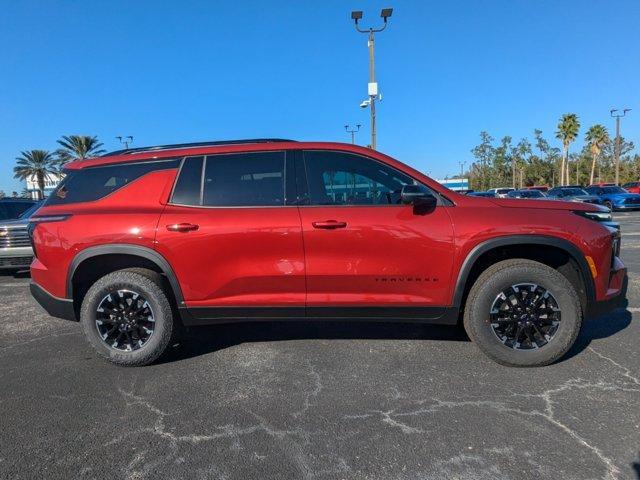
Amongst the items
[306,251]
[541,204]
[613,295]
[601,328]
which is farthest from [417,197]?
[601,328]

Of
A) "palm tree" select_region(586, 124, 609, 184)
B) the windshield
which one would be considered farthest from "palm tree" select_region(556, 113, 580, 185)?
the windshield

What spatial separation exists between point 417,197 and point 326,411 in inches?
69.0

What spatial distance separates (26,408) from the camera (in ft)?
10.7

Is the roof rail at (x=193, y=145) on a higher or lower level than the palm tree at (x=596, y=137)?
lower

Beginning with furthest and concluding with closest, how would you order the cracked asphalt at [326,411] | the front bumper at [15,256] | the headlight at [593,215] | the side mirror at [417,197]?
the front bumper at [15,256] < the headlight at [593,215] < the side mirror at [417,197] < the cracked asphalt at [326,411]

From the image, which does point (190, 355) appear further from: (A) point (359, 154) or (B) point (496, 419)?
(B) point (496, 419)

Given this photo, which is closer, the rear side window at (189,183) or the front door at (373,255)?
the front door at (373,255)

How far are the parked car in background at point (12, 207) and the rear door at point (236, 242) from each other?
8.27m

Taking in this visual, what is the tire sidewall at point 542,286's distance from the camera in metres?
3.61

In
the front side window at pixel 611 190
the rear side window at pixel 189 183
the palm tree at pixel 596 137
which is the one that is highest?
the palm tree at pixel 596 137

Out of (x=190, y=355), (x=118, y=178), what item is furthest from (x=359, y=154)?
(x=190, y=355)

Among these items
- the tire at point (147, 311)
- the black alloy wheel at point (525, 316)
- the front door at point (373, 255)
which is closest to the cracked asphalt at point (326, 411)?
the tire at point (147, 311)

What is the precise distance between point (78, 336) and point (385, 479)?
397 centimetres

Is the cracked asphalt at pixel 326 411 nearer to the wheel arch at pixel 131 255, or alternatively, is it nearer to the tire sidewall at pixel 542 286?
the tire sidewall at pixel 542 286
